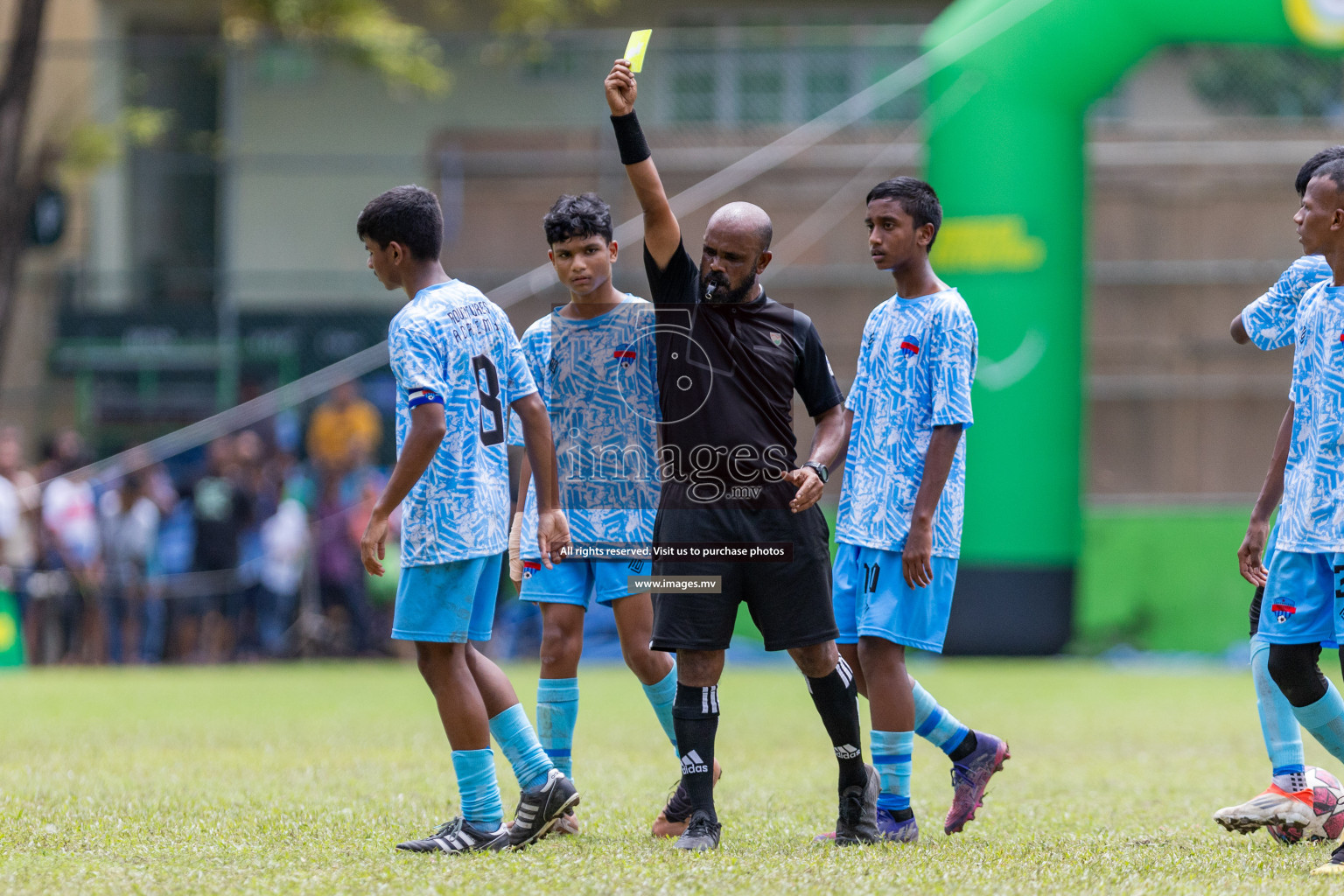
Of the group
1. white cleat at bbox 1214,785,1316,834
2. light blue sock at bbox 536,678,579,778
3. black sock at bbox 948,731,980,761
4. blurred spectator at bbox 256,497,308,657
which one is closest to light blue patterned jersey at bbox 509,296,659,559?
light blue sock at bbox 536,678,579,778

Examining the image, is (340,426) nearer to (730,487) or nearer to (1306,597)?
(730,487)

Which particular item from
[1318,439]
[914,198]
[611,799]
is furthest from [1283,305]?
[611,799]

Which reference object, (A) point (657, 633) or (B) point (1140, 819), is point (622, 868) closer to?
(A) point (657, 633)

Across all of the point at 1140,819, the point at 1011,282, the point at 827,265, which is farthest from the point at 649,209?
the point at 827,265

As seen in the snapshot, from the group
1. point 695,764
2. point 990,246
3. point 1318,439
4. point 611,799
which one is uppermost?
point 990,246

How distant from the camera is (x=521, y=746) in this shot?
220 inches

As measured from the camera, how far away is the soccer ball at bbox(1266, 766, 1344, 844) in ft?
18.4

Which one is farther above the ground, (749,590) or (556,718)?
(749,590)

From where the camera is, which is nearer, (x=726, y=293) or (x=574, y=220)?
(x=726, y=293)

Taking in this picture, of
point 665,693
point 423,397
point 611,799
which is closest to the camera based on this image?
point 423,397

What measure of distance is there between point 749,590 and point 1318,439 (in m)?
1.92

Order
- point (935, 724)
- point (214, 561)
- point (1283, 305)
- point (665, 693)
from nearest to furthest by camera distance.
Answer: point (1283, 305) → point (935, 724) → point (665, 693) → point (214, 561)

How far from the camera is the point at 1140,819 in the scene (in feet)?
20.3

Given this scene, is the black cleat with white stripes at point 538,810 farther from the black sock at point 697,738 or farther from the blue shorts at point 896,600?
the blue shorts at point 896,600
